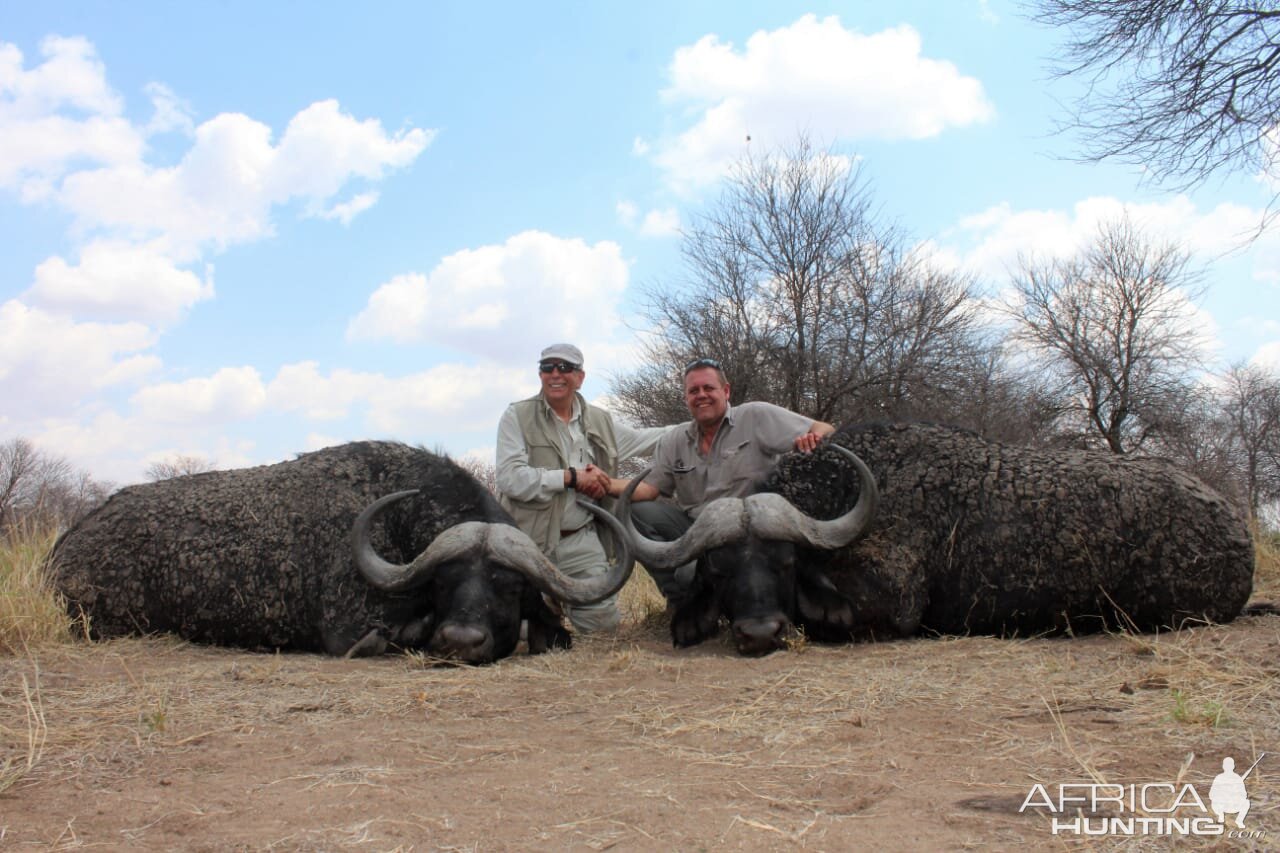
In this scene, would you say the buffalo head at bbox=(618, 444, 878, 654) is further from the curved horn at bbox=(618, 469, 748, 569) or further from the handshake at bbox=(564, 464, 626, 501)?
the handshake at bbox=(564, 464, 626, 501)

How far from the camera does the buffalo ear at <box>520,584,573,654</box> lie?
5.95m

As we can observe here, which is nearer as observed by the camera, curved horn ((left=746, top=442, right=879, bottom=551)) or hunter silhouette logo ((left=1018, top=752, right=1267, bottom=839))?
hunter silhouette logo ((left=1018, top=752, right=1267, bottom=839))

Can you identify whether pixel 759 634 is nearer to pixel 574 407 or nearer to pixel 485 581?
pixel 485 581

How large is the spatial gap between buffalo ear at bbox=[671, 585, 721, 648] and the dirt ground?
2.22 feet

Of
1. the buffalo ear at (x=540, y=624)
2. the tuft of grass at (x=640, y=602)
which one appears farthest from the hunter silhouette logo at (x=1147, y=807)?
the tuft of grass at (x=640, y=602)

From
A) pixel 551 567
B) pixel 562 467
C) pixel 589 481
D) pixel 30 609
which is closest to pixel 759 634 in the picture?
pixel 551 567

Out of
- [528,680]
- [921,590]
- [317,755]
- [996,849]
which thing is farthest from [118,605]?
[996,849]

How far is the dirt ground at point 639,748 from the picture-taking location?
101 inches

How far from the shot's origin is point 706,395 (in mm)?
6812

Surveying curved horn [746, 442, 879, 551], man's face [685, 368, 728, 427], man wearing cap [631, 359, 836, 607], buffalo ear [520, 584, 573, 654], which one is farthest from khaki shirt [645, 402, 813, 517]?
buffalo ear [520, 584, 573, 654]

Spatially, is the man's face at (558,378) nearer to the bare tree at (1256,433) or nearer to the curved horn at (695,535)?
the curved horn at (695,535)

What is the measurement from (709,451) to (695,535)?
4.31ft

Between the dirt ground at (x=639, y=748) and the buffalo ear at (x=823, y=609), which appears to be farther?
the buffalo ear at (x=823, y=609)

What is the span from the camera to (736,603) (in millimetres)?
5586
